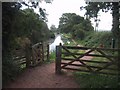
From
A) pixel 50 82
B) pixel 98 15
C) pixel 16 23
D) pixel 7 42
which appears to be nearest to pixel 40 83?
pixel 50 82

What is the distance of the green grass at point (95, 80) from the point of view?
21.9ft

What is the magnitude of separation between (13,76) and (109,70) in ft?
12.4

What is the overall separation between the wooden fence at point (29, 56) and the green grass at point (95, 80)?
9.46 feet

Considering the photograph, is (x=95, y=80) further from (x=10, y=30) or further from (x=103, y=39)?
(x=103, y=39)

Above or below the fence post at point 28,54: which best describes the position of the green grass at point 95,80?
below

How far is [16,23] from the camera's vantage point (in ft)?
27.2

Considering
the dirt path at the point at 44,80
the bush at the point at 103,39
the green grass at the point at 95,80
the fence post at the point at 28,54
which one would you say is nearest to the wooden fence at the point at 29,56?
the fence post at the point at 28,54

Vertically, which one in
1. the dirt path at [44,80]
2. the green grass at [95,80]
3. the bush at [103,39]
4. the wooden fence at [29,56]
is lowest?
the dirt path at [44,80]

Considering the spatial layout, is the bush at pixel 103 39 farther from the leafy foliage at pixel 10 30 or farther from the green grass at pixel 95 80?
the leafy foliage at pixel 10 30

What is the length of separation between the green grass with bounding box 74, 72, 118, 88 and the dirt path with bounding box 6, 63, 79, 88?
0.25 m

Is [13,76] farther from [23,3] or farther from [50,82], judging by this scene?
[23,3]

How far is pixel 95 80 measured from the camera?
738cm

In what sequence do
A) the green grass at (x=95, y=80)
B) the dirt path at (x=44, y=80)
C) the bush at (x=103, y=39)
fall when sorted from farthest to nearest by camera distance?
the bush at (x=103, y=39) → the dirt path at (x=44, y=80) → the green grass at (x=95, y=80)

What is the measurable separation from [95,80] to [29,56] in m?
4.80
